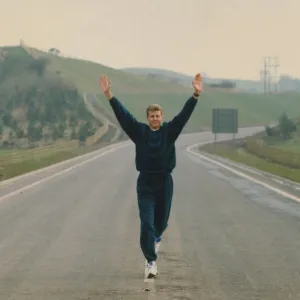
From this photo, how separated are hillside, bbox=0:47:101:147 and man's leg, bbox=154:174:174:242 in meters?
91.4

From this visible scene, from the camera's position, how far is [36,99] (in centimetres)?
13038

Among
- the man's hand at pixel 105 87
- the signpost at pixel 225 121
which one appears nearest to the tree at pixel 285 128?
the signpost at pixel 225 121

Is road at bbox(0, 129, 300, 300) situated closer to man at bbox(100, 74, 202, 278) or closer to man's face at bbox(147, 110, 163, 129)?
man at bbox(100, 74, 202, 278)

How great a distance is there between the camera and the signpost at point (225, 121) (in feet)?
213

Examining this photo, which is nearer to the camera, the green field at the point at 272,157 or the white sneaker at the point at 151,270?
the white sneaker at the point at 151,270

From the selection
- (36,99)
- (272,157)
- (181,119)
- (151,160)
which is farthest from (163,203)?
(36,99)

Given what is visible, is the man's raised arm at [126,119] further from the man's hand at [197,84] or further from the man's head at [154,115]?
the man's hand at [197,84]

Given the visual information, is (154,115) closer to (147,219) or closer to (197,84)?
(197,84)

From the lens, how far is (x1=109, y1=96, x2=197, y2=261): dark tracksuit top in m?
9.12

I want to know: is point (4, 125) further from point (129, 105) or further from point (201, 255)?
point (201, 255)

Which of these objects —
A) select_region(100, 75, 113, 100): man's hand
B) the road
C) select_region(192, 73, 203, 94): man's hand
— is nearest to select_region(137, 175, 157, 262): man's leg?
the road

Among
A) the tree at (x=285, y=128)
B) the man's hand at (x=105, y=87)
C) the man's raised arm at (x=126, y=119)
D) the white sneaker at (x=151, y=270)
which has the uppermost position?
the man's hand at (x=105, y=87)

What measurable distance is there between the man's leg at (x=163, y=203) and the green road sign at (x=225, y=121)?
181ft

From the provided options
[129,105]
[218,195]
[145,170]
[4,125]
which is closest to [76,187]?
[218,195]
